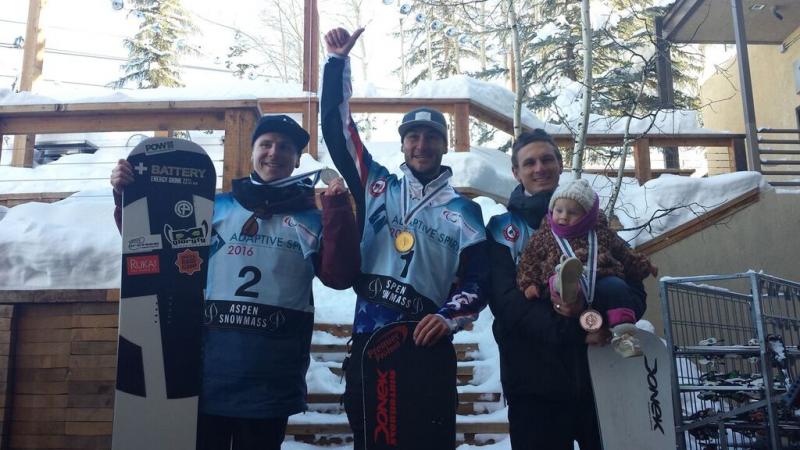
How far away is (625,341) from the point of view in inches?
64.6

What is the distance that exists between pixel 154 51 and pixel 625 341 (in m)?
19.4

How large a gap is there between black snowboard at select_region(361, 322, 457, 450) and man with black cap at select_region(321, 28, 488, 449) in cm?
4

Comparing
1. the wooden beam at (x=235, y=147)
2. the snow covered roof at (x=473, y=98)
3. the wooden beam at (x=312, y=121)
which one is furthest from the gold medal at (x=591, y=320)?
the wooden beam at (x=312, y=121)

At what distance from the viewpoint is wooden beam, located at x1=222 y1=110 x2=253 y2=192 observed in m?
4.13

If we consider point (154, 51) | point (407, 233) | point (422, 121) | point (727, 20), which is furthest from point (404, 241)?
point (154, 51)

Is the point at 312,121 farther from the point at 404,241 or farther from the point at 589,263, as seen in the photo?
the point at 589,263

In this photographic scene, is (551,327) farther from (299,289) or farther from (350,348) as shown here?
(299,289)

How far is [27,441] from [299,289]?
2155 millimetres

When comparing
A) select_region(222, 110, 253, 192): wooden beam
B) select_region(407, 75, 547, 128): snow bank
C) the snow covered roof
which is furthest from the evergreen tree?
select_region(222, 110, 253, 192): wooden beam

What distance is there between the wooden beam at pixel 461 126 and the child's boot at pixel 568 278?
5846 millimetres

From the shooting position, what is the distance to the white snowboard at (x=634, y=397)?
1760mm

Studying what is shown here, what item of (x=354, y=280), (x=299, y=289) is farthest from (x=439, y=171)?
(x=299, y=289)

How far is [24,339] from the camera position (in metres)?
3.30

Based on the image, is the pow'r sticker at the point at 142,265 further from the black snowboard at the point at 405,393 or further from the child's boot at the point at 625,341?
the child's boot at the point at 625,341
